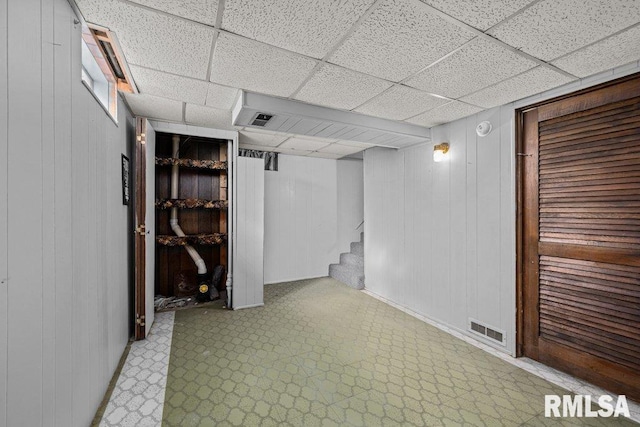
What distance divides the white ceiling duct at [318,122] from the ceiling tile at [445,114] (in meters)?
0.18

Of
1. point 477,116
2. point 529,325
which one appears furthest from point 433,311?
point 477,116

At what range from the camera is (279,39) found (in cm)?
173

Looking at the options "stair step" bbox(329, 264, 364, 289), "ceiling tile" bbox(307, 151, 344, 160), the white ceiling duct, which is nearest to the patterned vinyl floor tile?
"stair step" bbox(329, 264, 364, 289)

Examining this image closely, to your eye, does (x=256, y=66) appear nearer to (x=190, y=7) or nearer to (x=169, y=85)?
(x=190, y=7)

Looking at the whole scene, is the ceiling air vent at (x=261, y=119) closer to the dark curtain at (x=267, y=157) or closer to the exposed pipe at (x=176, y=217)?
the exposed pipe at (x=176, y=217)

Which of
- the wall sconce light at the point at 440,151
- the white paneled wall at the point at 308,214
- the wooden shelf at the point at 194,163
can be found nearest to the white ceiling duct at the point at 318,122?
the wall sconce light at the point at 440,151

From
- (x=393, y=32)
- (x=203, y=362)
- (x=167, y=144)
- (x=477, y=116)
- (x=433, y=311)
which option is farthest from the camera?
(x=167, y=144)

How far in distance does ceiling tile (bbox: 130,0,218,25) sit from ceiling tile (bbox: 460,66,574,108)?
2.26 m

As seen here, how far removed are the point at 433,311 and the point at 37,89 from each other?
13.0 ft

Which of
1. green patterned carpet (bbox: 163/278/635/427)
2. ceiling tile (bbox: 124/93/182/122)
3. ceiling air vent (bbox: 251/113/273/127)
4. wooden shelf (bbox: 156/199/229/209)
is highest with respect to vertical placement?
ceiling tile (bbox: 124/93/182/122)

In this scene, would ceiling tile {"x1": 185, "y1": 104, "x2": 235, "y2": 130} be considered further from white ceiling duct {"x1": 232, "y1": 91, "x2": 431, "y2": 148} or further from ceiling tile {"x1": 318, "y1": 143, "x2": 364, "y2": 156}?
ceiling tile {"x1": 318, "y1": 143, "x2": 364, "y2": 156}

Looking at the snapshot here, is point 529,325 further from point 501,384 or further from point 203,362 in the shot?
point 203,362

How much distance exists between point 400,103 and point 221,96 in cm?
Answer: 179

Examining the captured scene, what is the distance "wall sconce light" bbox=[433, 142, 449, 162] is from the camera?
3.26 m
